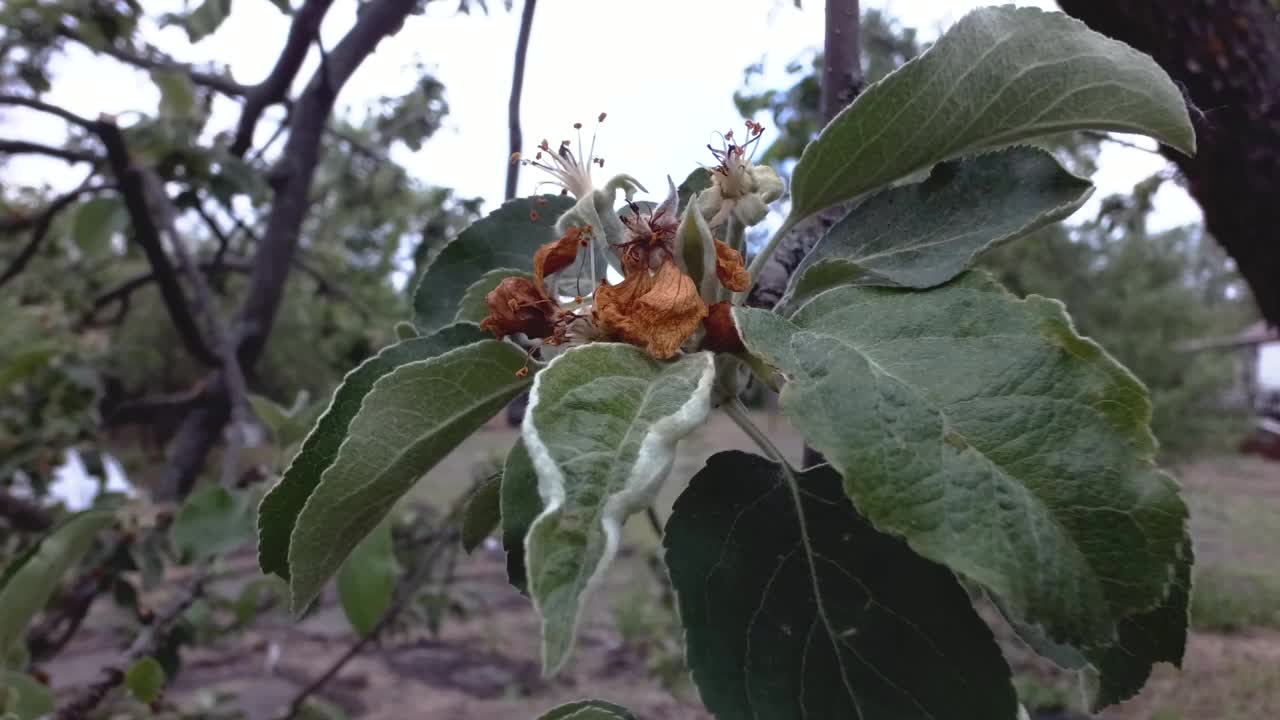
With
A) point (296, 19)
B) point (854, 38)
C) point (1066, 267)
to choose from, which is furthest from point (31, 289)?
point (1066, 267)

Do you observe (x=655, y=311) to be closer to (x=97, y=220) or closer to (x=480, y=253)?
(x=480, y=253)

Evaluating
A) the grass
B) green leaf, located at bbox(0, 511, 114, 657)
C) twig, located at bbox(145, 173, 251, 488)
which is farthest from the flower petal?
the grass

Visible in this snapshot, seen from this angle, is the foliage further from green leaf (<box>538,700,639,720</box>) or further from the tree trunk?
the tree trunk

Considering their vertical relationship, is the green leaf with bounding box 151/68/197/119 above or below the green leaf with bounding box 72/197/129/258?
above

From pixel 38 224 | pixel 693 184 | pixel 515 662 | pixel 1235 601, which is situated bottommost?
pixel 1235 601

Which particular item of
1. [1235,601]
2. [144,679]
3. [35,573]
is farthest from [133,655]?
[1235,601]

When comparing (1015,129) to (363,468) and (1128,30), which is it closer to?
(363,468)
